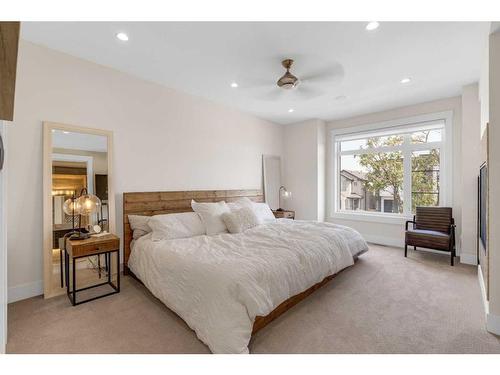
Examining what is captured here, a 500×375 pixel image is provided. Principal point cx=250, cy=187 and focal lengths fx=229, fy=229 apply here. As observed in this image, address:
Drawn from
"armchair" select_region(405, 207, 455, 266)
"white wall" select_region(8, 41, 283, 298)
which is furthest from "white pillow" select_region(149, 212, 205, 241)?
"armchair" select_region(405, 207, 455, 266)

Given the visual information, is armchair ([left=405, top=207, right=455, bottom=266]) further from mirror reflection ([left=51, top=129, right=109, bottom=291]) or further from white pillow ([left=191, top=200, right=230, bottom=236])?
mirror reflection ([left=51, top=129, right=109, bottom=291])

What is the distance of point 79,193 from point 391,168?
17.4 feet

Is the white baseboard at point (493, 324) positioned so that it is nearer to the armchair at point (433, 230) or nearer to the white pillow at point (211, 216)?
the armchair at point (433, 230)

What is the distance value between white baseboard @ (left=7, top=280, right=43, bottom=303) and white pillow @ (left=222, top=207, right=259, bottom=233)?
7.12 ft

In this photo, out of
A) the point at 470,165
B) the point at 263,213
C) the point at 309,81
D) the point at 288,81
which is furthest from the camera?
the point at 263,213

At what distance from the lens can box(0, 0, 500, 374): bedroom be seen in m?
1.84

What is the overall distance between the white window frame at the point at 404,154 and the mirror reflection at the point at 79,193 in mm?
4535

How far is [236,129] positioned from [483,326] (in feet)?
13.9

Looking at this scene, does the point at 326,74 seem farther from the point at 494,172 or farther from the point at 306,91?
the point at 494,172

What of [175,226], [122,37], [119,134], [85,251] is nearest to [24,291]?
[85,251]

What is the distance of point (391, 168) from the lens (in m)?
4.68

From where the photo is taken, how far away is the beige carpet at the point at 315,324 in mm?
1727

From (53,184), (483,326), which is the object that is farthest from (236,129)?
(483,326)
